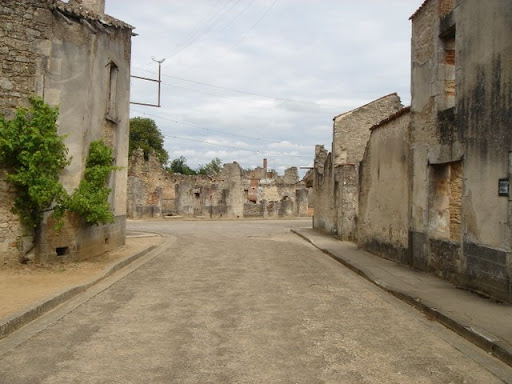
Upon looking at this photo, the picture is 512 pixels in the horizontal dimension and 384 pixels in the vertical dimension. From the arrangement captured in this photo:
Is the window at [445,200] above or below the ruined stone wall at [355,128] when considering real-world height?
below

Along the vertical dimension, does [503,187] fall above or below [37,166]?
below

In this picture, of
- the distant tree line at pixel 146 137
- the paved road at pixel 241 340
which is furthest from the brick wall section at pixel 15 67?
the distant tree line at pixel 146 137

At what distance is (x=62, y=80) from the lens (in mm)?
11555

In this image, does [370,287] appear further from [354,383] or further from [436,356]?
[354,383]

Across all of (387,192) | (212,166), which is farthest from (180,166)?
(387,192)

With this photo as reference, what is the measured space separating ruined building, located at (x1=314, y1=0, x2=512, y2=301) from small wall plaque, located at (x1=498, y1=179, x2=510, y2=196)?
0.05 ft

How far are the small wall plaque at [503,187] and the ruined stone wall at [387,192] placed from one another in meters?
4.33

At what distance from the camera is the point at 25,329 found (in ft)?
20.4

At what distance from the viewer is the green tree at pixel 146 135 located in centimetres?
6361

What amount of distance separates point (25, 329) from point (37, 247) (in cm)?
538

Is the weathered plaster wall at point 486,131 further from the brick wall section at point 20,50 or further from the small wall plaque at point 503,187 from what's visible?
the brick wall section at point 20,50

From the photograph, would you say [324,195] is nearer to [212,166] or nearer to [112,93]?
[112,93]

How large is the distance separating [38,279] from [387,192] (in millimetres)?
9398

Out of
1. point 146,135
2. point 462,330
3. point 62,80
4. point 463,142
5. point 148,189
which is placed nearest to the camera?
point 462,330
